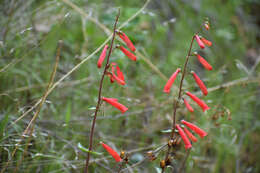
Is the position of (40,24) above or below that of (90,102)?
above

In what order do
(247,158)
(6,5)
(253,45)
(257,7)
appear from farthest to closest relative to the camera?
(257,7)
(253,45)
(247,158)
(6,5)

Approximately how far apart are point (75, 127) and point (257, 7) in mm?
6113

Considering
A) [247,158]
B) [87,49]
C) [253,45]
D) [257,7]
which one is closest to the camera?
[247,158]

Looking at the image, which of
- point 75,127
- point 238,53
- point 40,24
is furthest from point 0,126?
point 238,53

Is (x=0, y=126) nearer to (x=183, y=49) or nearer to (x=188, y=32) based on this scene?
(x=183, y=49)

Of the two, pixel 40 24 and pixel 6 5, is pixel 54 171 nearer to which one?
pixel 6 5

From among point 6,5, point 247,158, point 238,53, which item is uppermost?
point 6,5

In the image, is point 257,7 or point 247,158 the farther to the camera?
point 257,7

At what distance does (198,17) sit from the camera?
6.06m

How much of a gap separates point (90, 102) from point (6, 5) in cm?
155

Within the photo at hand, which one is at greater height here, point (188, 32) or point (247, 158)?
point (188, 32)

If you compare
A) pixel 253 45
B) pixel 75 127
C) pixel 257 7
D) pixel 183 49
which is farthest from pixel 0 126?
pixel 257 7

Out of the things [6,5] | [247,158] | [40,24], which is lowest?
[247,158]

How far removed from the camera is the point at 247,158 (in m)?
3.96
